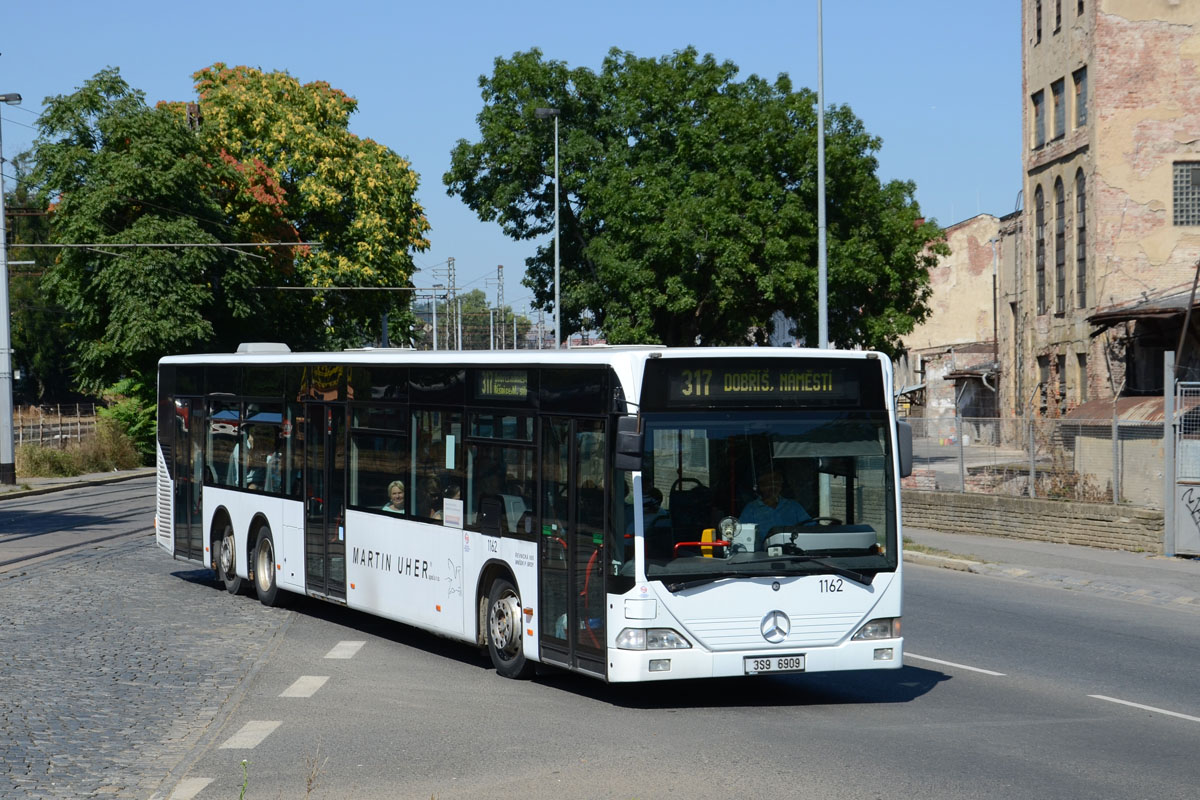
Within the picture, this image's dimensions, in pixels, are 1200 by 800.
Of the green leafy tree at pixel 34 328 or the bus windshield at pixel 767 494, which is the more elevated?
the green leafy tree at pixel 34 328

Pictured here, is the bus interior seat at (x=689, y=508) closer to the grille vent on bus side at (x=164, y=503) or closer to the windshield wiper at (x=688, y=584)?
the windshield wiper at (x=688, y=584)

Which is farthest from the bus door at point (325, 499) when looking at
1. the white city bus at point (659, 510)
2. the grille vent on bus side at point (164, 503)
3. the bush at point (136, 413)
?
the bush at point (136, 413)

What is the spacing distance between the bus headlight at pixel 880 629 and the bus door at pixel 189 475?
1013 cm

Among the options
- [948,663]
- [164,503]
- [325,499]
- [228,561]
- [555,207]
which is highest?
[555,207]

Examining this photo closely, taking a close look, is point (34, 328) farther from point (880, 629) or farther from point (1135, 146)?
point (880, 629)

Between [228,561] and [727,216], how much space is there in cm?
2657

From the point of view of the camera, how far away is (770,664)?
10.2 m

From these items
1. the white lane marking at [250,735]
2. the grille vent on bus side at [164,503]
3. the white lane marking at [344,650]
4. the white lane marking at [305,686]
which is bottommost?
the white lane marking at [344,650]

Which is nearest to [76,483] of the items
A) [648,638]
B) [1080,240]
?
[1080,240]

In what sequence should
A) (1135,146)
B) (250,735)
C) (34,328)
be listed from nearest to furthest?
(250,735) < (1135,146) < (34,328)

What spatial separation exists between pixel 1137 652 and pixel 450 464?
647 centimetres

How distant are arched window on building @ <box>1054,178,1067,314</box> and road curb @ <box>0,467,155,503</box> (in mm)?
27603

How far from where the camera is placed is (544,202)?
172 feet

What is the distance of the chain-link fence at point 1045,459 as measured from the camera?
23094 millimetres
